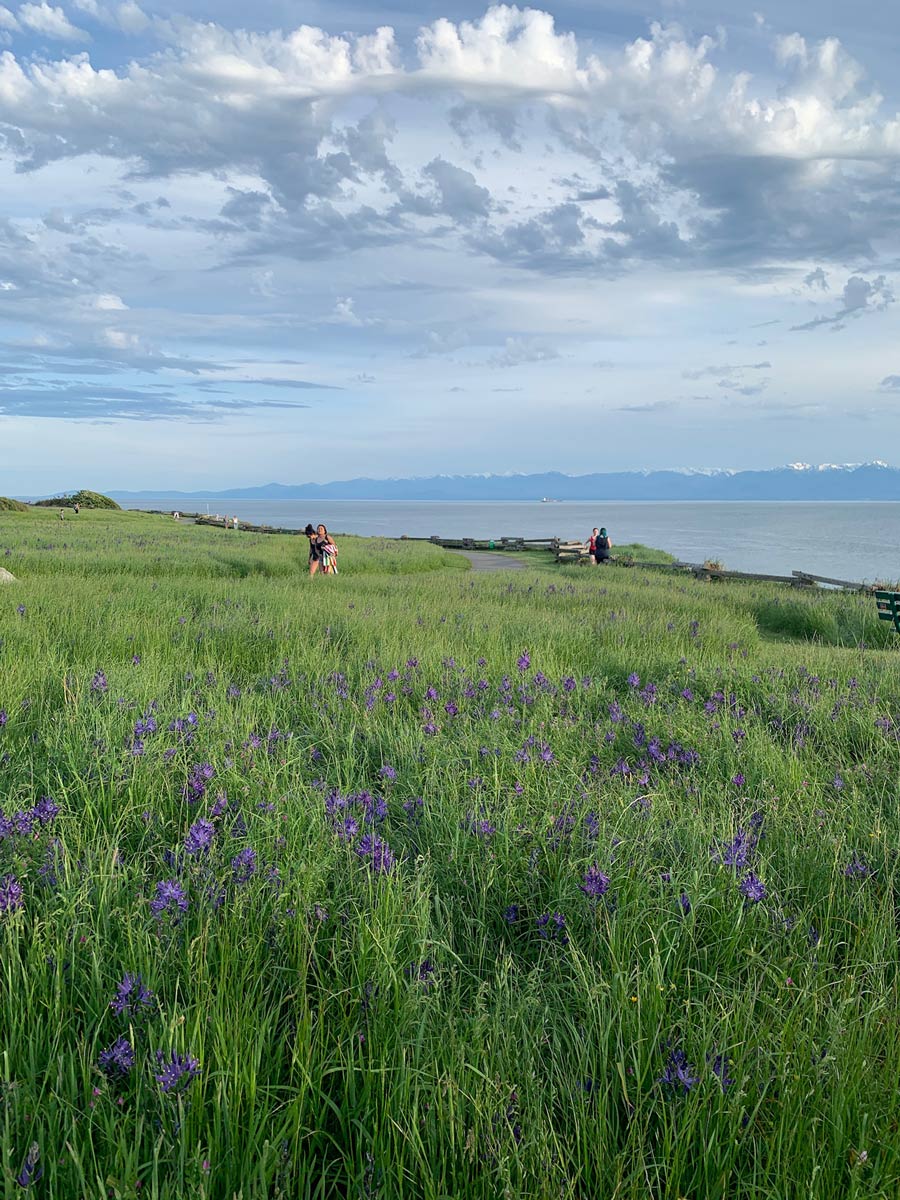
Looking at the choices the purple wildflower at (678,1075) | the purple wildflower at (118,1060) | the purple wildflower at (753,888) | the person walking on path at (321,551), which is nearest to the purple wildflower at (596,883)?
the purple wildflower at (753,888)

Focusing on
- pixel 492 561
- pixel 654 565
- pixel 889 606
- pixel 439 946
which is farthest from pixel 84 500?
pixel 439 946

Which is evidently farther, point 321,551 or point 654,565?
point 654,565

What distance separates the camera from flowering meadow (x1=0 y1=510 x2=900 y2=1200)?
1.99m

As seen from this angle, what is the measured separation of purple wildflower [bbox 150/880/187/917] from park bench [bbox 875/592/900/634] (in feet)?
42.9

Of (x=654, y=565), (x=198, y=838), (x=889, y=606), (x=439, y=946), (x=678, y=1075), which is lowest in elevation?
(x=439, y=946)

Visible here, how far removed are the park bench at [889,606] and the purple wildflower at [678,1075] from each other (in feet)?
41.4

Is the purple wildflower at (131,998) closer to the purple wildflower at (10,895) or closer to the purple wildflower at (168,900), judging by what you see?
the purple wildflower at (168,900)

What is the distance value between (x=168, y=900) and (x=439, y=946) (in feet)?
3.28

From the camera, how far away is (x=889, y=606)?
1359 centimetres

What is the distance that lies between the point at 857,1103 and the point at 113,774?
11.3 feet

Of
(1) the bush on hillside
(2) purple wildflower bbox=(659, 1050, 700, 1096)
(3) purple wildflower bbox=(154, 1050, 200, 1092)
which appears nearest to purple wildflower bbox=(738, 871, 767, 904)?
(2) purple wildflower bbox=(659, 1050, 700, 1096)

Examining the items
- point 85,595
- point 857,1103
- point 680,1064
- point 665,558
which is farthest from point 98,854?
point 665,558

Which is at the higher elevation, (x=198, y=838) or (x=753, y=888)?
(x=198, y=838)

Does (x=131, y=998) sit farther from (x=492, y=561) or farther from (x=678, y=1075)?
(x=492, y=561)
